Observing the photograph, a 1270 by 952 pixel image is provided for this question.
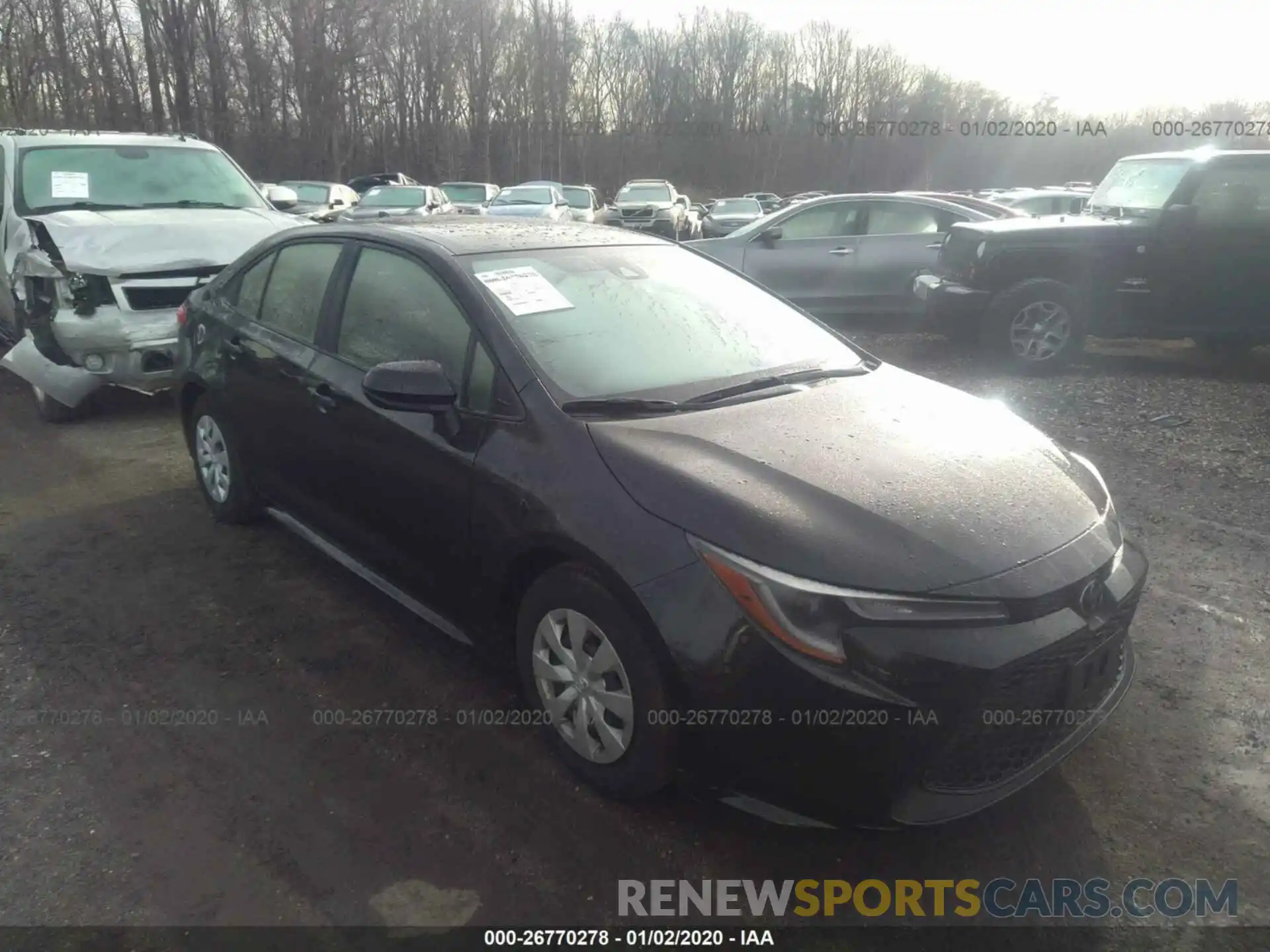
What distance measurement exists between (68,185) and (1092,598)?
8.00m

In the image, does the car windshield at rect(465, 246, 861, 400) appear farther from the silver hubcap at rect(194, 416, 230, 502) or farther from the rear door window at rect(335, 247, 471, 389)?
the silver hubcap at rect(194, 416, 230, 502)

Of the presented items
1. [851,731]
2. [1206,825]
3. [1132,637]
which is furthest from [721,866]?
[1132,637]

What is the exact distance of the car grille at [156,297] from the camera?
6.45 meters

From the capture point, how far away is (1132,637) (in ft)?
12.4

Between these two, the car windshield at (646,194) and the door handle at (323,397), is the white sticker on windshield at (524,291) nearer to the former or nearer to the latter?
the door handle at (323,397)

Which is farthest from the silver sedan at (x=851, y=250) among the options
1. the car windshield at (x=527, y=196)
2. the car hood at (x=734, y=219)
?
the car hood at (x=734, y=219)

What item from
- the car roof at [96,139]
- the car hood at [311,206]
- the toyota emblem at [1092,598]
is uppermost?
the car roof at [96,139]

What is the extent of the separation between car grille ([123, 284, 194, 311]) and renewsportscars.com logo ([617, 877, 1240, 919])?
5.77 meters

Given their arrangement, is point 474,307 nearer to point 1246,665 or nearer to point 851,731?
point 851,731

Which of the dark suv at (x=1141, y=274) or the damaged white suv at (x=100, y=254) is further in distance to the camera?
the dark suv at (x=1141, y=274)

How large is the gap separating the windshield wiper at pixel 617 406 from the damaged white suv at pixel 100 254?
12.8ft

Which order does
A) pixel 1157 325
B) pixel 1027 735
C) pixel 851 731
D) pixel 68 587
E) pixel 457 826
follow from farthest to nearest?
1. pixel 1157 325
2. pixel 68 587
3. pixel 457 826
4. pixel 1027 735
5. pixel 851 731

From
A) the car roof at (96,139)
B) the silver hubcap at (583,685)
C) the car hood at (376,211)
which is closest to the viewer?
the silver hubcap at (583,685)

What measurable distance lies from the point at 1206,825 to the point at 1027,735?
779mm
